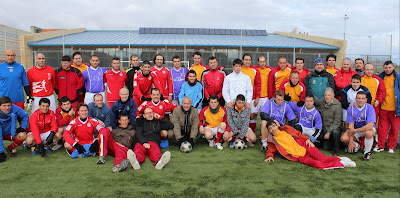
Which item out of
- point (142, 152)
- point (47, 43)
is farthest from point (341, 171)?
point (47, 43)

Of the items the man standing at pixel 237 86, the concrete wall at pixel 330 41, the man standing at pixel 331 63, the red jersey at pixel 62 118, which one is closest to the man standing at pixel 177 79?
the man standing at pixel 237 86

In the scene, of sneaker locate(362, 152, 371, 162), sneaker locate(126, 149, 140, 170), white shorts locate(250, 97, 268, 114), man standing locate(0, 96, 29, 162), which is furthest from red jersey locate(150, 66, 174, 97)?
sneaker locate(362, 152, 371, 162)

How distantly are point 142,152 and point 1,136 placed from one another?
2.25 meters

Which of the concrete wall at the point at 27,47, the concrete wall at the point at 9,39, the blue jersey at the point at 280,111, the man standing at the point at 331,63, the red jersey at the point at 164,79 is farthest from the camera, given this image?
the concrete wall at the point at 27,47

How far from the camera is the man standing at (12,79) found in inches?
187

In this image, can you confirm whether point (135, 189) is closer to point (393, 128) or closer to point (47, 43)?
point (393, 128)

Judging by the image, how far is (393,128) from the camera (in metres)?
4.81

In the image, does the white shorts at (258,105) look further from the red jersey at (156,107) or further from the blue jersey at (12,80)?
the blue jersey at (12,80)

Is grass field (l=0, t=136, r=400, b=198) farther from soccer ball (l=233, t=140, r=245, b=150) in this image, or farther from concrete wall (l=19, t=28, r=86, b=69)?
concrete wall (l=19, t=28, r=86, b=69)

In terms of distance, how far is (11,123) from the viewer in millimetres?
4324

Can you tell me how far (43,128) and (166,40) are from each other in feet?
54.9

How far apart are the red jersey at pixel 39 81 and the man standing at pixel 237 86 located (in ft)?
11.2

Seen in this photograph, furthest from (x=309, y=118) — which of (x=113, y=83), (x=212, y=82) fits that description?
(x=113, y=83)

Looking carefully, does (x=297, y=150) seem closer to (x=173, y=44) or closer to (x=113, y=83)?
(x=113, y=83)
